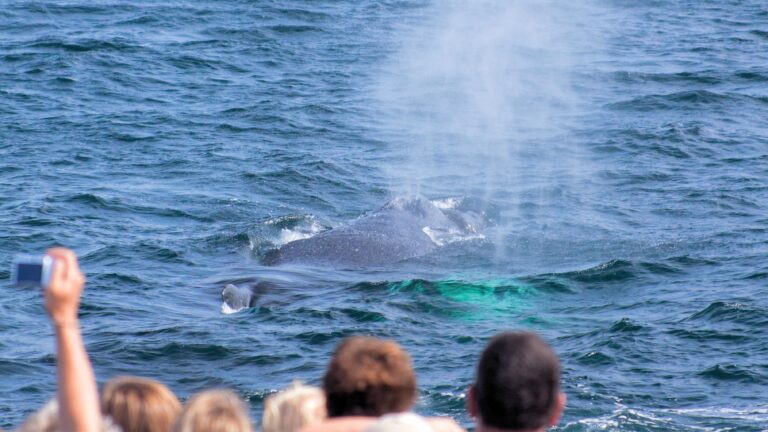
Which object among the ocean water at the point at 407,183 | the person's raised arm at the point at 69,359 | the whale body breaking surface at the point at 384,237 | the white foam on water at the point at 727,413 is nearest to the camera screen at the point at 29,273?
the person's raised arm at the point at 69,359

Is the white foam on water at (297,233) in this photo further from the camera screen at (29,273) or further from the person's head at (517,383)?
the person's head at (517,383)

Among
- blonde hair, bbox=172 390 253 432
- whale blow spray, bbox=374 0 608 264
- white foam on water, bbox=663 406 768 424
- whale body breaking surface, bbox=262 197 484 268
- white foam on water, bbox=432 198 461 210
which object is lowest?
whale blow spray, bbox=374 0 608 264

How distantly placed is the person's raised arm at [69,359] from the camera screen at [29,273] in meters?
0.12

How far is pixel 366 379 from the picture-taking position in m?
5.43

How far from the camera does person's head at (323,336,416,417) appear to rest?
17.7ft

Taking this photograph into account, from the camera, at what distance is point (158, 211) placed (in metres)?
21.6

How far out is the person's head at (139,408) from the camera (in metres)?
5.28

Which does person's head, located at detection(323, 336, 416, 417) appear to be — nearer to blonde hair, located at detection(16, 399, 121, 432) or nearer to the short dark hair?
the short dark hair

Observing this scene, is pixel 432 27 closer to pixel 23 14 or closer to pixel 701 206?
pixel 23 14

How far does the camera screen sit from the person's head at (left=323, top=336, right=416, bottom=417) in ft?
4.30

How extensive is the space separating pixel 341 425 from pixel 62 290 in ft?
4.33

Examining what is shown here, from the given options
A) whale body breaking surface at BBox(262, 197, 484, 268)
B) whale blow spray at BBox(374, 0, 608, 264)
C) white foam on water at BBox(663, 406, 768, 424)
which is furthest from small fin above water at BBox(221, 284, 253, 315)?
whale blow spray at BBox(374, 0, 608, 264)

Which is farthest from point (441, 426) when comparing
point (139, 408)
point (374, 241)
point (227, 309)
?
point (374, 241)

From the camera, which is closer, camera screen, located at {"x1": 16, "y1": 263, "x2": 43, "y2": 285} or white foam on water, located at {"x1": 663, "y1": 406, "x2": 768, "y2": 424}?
camera screen, located at {"x1": 16, "y1": 263, "x2": 43, "y2": 285}
